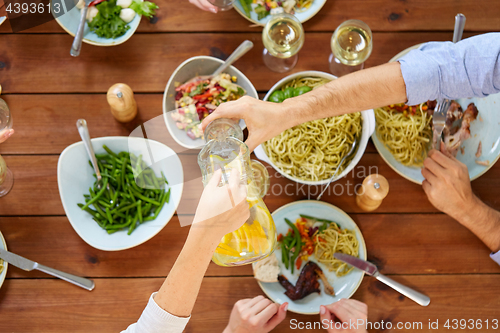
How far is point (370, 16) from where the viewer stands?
5.33 ft

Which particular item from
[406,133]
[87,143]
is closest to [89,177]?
[87,143]

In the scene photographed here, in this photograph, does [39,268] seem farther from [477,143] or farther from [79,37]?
[477,143]

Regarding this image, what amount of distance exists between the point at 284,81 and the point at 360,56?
35 cm

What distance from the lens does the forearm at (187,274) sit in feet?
3.12

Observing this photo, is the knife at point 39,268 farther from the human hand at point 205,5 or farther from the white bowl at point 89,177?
the human hand at point 205,5

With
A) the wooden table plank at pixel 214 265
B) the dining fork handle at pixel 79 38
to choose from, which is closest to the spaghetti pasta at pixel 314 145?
the wooden table plank at pixel 214 265

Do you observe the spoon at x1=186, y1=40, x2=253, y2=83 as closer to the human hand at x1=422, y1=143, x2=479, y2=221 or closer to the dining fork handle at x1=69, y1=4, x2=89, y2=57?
the dining fork handle at x1=69, y1=4, x2=89, y2=57

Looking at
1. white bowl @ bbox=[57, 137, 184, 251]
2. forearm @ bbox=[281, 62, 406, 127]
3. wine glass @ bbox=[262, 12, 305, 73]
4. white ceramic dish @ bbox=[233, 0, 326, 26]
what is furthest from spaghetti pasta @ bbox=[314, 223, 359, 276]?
white ceramic dish @ bbox=[233, 0, 326, 26]

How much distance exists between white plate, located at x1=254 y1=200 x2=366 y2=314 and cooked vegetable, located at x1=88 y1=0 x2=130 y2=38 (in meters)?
0.99

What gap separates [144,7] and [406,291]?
5.17ft

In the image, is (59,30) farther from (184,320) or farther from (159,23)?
(184,320)

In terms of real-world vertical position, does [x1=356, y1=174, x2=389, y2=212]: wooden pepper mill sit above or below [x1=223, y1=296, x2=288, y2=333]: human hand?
above

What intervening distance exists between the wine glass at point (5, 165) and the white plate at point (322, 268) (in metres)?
1.08

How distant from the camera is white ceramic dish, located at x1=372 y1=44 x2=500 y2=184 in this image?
1.43 metres
